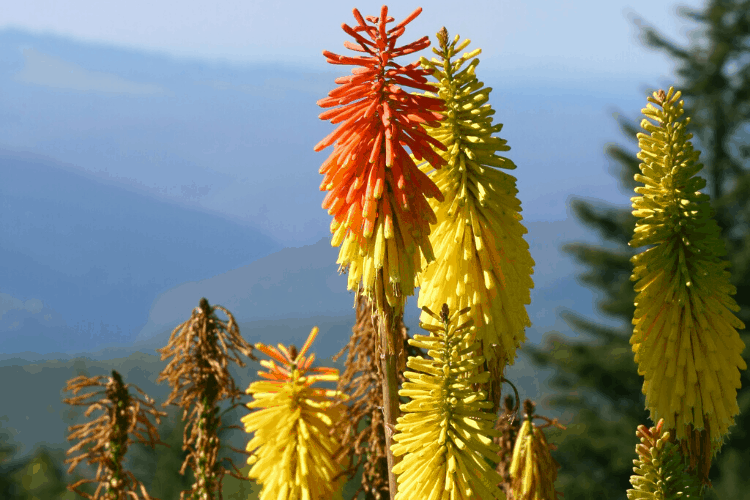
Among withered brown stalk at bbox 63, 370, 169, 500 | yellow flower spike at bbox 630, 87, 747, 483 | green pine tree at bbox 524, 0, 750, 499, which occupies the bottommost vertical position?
withered brown stalk at bbox 63, 370, 169, 500

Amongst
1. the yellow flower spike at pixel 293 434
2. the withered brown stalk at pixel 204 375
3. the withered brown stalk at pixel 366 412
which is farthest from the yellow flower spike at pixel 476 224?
the withered brown stalk at pixel 204 375

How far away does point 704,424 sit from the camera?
5.04 m

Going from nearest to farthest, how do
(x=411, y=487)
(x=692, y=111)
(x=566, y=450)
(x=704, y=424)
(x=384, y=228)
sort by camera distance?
(x=411, y=487)
(x=384, y=228)
(x=704, y=424)
(x=692, y=111)
(x=566, y=450)

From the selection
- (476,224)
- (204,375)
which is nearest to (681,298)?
(476,224)

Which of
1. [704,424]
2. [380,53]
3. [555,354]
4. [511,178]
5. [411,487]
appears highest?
[555,354]

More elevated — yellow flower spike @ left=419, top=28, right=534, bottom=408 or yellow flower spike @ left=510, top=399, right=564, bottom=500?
yellow flower spike @ left=419, top=28, right=534, bottom=408

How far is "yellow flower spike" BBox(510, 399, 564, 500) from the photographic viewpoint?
16.6ft

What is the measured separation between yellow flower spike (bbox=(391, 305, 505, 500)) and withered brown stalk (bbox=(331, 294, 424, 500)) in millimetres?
1473

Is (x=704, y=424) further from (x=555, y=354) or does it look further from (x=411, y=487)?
(x=555, y=354)

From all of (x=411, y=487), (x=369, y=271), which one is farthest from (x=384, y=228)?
(x=411, y=487)

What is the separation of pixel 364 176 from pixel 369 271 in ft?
1.76

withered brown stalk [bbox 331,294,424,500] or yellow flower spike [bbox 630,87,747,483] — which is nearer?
yellow flower spike [bbox 630,87,747,483]

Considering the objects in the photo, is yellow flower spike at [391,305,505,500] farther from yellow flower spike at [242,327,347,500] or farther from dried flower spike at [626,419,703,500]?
yellow flower spike at [242,327,347,500]

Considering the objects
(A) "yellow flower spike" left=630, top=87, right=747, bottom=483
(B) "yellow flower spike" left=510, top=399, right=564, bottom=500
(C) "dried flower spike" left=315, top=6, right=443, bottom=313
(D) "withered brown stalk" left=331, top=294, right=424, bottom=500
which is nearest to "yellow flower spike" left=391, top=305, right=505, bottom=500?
(C) "dried flower spike" left=315, top=6, right=443, bottom=313
